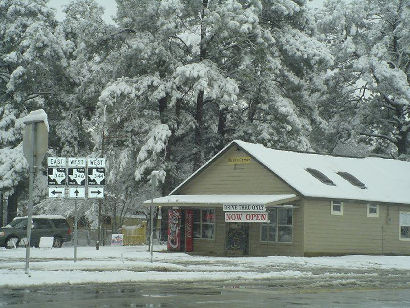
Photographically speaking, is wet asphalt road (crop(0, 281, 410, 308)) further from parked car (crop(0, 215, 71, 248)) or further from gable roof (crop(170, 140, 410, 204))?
parked car (crop(0, 215, 71, 248))

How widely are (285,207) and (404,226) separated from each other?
7702mm

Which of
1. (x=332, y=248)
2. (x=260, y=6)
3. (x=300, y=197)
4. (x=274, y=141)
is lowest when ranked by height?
(x=332, y=248)

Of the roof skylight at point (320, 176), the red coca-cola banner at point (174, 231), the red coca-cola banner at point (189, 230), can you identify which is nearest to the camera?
the roof skylight at point (320, 176)

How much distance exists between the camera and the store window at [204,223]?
39.6 metres

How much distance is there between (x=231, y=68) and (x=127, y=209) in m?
17.6

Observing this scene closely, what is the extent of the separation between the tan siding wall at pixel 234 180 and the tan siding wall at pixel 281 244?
51.7 inches

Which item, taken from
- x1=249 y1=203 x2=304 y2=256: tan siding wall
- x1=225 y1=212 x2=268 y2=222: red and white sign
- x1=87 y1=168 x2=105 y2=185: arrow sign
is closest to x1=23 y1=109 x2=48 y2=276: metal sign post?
x1=87 y1=168 x2=105 y2=185: arrow sign

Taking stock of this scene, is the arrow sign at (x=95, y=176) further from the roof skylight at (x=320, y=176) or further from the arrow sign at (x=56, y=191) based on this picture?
the roof skylight at (x=320, y=176)

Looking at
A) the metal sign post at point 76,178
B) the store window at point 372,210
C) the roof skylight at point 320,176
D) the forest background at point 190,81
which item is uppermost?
the forest background at point 190,81

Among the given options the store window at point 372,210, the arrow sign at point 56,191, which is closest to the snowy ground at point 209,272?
the arrow sign at point 56,191

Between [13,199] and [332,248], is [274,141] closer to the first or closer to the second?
[332,248]

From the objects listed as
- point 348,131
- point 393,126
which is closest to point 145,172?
point 348,131

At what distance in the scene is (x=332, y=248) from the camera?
119ft

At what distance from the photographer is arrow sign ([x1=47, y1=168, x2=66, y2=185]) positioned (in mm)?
25188
